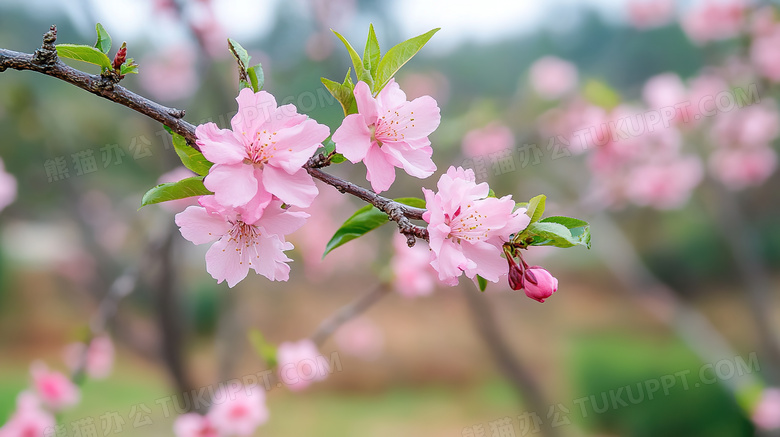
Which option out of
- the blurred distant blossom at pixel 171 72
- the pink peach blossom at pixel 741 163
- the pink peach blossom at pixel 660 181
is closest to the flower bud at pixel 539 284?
the pink peach blossom at pixel 660 181

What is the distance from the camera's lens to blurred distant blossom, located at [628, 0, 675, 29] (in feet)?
7.48

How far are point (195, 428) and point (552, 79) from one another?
1.69 metres

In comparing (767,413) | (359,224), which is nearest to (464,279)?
(767,413)

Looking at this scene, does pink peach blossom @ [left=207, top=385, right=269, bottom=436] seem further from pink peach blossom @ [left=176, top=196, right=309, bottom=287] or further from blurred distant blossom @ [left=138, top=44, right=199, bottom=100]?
blurred distant blossom @ [left=138, top=44, right=199, bottom=100]

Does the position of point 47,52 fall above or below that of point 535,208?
above

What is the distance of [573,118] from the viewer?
1980 mm

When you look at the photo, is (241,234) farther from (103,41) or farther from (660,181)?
(660,181)

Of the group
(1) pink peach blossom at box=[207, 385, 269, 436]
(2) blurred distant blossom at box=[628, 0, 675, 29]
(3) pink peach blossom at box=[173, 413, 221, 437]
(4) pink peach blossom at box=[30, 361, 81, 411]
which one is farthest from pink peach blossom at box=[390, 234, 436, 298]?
(2) blurred distant blossom at box=[628, 0, 675, 29]

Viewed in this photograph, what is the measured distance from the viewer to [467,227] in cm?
39

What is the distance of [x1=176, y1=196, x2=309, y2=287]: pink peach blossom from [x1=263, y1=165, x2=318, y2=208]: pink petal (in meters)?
0.02

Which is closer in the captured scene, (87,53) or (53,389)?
(87,53)

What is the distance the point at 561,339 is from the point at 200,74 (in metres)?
1.87

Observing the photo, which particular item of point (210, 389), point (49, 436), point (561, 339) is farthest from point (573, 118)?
point (49, 436)

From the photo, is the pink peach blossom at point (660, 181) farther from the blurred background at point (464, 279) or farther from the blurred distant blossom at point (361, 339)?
the blurred distant blossom at point (361, 339)
